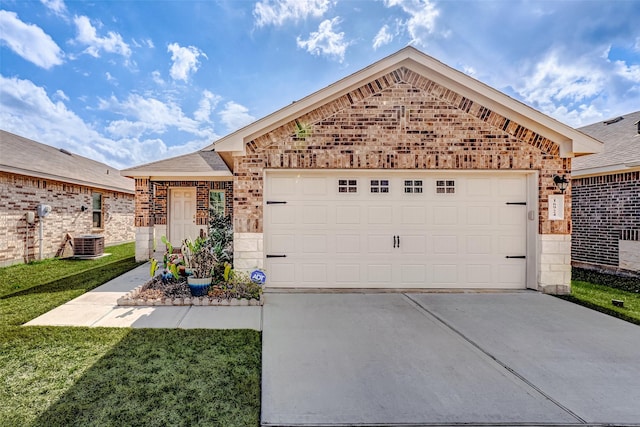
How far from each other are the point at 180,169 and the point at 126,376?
7899 mm

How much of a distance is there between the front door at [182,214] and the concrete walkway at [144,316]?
528cm

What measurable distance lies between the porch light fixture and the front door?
35.2ft

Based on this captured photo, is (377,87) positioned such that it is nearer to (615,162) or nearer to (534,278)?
(534,278)

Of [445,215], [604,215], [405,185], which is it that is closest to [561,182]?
[445,215]

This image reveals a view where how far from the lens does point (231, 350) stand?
3.50 m

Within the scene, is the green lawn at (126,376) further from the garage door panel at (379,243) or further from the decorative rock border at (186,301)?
the garage door panel at (379,243)

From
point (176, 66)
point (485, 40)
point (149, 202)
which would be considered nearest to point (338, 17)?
point (485, 40)

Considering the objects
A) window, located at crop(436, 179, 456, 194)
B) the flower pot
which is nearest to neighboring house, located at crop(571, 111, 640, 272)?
window, located at crop(436, 179, 456, 194)

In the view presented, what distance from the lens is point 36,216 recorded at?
31.3 feet

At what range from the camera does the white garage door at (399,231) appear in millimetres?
6297

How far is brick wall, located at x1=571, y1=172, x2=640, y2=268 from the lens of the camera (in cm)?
746

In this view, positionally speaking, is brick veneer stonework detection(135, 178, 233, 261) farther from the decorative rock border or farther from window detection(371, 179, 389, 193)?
window detection(371, 179, 389, 193)

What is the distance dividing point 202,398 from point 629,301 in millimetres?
7741

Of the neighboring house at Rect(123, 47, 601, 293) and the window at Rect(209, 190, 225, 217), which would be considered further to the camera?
the window at Rect(209, 190, 225, 217)
